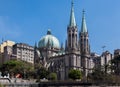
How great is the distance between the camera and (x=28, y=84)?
340 ft

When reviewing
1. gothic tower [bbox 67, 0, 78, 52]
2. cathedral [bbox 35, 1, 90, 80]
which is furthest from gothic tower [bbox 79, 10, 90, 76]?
gothic tower [bbox 67, 0, 78, 52]

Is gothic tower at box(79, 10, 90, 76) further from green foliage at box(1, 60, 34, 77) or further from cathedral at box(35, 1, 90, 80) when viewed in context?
green foliage at box(1, 60, 34, 77)

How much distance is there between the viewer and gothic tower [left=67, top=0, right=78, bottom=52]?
582 feet

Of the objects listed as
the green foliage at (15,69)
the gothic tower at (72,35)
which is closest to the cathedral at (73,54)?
the gothic tower at (72,35)

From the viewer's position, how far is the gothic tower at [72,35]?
177 metres

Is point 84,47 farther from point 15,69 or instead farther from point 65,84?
point 65,84

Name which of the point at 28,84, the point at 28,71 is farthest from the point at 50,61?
the point at 28,84

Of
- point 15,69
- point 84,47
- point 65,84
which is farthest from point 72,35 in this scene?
point 65,84

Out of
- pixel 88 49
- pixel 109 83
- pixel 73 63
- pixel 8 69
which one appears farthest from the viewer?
pixel 88 49

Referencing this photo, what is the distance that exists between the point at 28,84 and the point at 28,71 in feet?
132

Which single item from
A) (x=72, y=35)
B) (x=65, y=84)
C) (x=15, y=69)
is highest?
(x=72, y=35)

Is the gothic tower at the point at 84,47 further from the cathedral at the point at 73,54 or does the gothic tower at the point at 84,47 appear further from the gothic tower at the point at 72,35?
the gothic tower at the point at 72,35

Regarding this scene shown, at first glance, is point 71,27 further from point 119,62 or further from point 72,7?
point 119,62

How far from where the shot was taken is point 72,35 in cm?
18225
